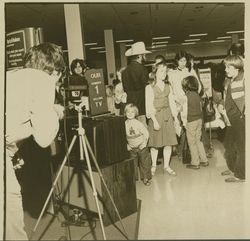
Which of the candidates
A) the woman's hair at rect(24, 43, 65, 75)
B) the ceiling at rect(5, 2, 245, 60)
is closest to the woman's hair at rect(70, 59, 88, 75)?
the ceiling at rect(5, 2, 245, 60)

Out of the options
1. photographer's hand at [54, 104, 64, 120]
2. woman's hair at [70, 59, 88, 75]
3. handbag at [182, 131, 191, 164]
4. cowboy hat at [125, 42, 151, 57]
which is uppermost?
cowboy hat at [125, 42, 151, 57]

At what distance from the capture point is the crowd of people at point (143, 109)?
2049 mm

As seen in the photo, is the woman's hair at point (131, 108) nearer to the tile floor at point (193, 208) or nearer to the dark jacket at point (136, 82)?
the dark jacket at point (136, 82)

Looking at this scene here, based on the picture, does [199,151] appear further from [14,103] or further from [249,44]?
[14,103]

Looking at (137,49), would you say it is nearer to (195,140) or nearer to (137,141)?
(137,141)

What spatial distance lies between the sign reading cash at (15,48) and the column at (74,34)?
402 mm

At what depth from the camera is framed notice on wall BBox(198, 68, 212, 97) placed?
9.58ft

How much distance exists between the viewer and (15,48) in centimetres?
221

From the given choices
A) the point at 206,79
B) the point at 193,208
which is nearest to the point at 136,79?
the point at 206,79

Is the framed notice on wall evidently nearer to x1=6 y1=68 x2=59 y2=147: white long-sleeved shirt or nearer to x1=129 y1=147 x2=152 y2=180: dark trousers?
x1=129 y1=147 x2=152 y2=180: dark trousers

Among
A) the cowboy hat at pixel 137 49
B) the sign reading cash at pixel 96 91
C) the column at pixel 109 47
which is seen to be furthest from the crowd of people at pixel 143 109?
the column at pixel 109 47

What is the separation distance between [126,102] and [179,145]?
826 millimetres

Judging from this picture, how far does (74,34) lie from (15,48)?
64 centimetres

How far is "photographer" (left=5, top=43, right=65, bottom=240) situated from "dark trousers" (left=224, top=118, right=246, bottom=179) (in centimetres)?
123
